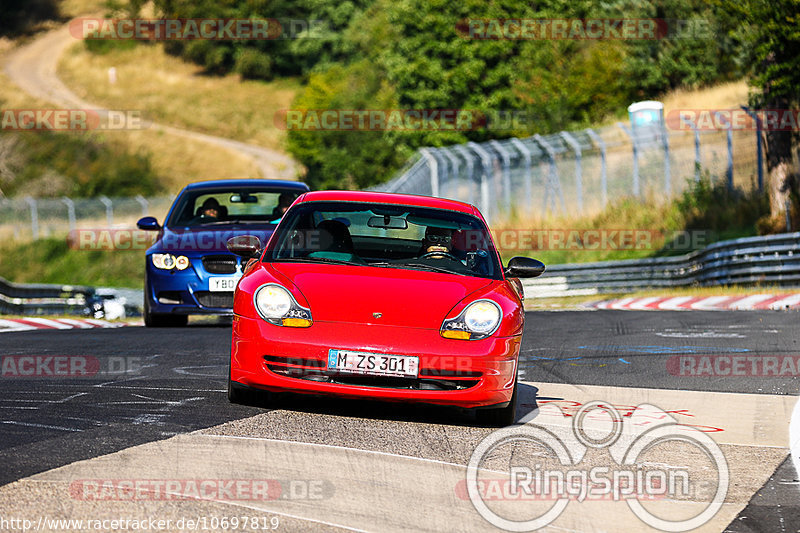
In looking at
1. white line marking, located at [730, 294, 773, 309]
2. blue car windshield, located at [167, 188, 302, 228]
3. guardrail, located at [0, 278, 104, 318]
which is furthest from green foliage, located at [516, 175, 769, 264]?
blue car windshield, located at [167, 188, 302, 228]

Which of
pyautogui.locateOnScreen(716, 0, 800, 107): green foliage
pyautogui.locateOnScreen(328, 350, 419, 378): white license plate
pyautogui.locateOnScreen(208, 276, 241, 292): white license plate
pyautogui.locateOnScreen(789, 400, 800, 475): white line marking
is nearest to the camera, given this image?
pyautogui.locateOnScreen(789, 400, 800, 475): white line marking

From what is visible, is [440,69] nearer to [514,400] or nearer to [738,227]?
[738,227]

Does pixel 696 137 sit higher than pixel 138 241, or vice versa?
Result: pixel 696 137

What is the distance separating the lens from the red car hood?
22.5 feet

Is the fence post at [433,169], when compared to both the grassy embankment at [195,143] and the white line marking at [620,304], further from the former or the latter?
the white line marking at [620,304]

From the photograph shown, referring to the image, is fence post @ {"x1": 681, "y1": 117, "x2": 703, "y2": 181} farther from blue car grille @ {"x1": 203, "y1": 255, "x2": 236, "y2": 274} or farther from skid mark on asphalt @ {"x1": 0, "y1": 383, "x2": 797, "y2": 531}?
skid mark on asphalt @ {"x1": 0, "y1": 383, "x2": 797, "y2": 531}

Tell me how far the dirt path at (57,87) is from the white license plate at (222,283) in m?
56.8

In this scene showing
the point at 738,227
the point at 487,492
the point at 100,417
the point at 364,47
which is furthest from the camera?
the point at 364,47

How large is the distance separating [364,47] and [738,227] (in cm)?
6171

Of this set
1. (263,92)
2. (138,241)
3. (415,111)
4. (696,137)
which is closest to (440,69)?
(415,111)

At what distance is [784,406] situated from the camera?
26.6ft

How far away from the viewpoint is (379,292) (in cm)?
706

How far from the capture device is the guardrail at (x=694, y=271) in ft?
64.6

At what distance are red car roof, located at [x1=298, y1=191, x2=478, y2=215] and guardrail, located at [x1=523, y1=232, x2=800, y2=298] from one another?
38.6 feet
